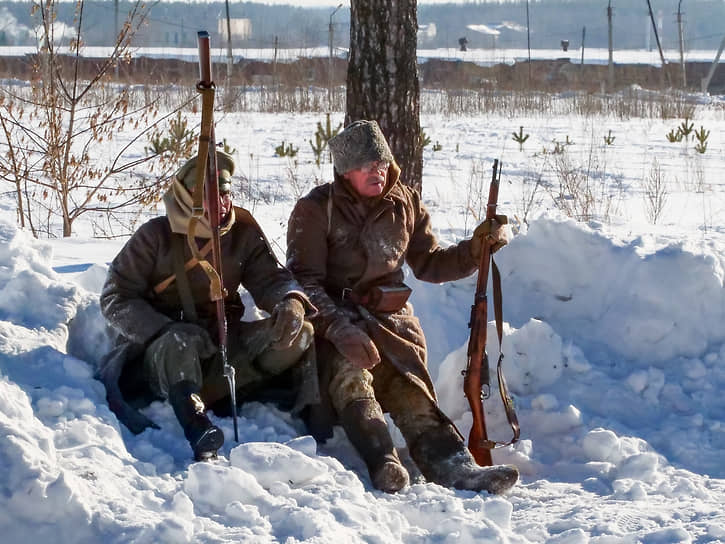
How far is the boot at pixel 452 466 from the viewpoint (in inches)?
115

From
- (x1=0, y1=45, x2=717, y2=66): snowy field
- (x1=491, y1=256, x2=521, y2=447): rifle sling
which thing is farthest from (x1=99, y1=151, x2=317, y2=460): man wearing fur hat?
(x1=0, y1=45, x2=717, y2=66): snowy field

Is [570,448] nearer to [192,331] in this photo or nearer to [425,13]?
[192,331]

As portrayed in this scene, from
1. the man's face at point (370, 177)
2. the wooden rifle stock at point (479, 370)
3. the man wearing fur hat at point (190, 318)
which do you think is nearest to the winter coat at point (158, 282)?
the man wearing fur hat at point (190, 318)

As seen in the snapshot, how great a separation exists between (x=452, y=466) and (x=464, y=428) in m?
0.67

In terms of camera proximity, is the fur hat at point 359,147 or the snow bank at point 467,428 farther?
the fur hat at point 359,147

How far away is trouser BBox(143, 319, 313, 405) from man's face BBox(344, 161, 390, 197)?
54 centimetres

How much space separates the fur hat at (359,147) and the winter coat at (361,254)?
0.30ft

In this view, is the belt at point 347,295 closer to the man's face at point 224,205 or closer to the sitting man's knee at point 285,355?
the sitting man's knee at point 285,355

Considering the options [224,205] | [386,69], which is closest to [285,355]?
[224,205]

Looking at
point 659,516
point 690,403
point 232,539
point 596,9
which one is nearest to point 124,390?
point 232,539

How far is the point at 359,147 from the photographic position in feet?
10.7

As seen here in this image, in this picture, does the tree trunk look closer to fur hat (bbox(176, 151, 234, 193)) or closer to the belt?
the belt

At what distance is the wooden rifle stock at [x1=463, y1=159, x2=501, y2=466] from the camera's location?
10.6ft

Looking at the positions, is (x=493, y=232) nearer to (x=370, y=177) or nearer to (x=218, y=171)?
(x=370, y=177)
